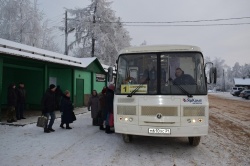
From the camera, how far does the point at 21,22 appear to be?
100 ft

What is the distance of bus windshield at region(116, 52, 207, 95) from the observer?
6.28 metres

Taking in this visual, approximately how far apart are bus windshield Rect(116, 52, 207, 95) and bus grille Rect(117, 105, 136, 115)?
0.40m

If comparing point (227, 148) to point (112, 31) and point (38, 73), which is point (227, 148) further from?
point (112, 31)

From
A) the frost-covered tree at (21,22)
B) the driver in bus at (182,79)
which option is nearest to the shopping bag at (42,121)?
the driver in bus at (182,79)

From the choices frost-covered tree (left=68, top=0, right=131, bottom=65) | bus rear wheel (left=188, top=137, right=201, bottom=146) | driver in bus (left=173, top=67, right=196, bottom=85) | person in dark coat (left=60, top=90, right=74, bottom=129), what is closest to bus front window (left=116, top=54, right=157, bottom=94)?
driver in bus (left=173, top=67, right=196, bottom=85)

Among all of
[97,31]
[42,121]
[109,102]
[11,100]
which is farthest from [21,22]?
[109,102]

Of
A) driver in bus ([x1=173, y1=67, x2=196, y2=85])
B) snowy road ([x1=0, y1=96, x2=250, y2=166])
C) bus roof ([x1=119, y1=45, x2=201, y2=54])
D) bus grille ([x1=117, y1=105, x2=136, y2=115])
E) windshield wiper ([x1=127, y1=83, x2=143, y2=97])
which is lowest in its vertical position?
snowy road ([x1=0, y1=96, x2=250, y2=166])

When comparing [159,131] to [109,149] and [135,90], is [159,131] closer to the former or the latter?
[135,90]

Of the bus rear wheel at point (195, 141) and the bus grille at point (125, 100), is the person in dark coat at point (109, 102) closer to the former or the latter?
the bus grille at point (125, 100)

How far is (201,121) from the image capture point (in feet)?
20.0

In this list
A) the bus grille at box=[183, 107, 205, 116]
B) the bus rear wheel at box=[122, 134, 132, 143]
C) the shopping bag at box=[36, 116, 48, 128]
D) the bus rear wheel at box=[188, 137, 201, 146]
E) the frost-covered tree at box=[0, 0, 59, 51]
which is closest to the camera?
the bus grille at box=[183, 107, 205, 116]

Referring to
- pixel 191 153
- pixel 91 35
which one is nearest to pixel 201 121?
pixel 191 153

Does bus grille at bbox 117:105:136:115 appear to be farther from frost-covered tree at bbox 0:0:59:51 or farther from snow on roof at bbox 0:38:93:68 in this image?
frost-covered tree at bbox 0:0:59:51

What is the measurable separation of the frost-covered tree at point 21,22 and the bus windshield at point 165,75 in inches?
1105
